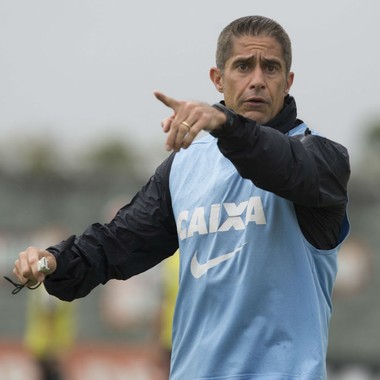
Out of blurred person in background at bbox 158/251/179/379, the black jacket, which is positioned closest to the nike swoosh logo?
the black jacket

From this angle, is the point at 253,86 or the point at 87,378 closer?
the point at 253,86

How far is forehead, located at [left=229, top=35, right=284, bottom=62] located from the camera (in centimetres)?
560

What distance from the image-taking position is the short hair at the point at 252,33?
18.6 ft

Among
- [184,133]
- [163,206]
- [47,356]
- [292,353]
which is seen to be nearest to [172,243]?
[163,206]

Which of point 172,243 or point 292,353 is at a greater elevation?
point 172,243

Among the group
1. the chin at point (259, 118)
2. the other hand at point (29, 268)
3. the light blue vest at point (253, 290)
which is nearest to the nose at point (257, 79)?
the chin at point (259, 118)

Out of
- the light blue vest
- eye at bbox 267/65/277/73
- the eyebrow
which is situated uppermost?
the eyebrow

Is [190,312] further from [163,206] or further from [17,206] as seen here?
[17,206]

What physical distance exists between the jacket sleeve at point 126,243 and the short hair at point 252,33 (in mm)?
565

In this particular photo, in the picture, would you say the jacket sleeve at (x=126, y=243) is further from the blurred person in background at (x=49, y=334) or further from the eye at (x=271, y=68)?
the blurred person in background at (x=49, y=334)

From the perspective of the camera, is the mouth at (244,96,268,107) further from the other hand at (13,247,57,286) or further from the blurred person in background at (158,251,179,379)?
the blurred person in background at (158,251,179,379)

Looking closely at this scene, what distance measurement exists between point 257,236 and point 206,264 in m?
0.26

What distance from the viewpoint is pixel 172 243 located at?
6082mm

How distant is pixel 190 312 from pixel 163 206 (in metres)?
0.61
